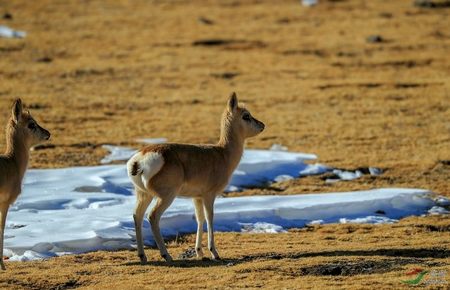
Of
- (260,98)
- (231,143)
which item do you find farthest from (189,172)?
(260,98)

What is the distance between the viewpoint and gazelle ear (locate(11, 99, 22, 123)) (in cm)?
1367

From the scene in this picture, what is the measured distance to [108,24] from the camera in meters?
52.0

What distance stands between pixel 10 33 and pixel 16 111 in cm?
3535

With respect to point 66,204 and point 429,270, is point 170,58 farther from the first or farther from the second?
point 429,270

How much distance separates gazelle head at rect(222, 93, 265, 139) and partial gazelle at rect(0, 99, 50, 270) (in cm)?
304

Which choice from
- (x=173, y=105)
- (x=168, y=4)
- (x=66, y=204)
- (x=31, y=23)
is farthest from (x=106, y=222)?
(x=168, y=4)

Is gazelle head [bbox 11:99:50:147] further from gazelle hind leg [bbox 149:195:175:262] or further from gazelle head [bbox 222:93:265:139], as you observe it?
gazelle head [bbox 222:93:265:139]

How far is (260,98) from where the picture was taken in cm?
3481

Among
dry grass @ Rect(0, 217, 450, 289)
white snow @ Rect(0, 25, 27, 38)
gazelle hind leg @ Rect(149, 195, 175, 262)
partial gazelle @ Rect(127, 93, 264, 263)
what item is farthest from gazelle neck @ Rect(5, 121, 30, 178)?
white snow @ Rect(0, 25, 27, 38)

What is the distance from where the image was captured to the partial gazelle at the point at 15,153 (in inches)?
513

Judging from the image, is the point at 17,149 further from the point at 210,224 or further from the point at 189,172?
the point at 210,224

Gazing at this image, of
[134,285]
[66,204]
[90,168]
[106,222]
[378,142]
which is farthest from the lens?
[378,142]

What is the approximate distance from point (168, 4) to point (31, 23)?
11463 mm

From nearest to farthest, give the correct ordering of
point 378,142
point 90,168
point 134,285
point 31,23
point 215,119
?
1. point 134,285
2. point 90,168
3. point 378,142
4. point 215,119
5. point 31,23
